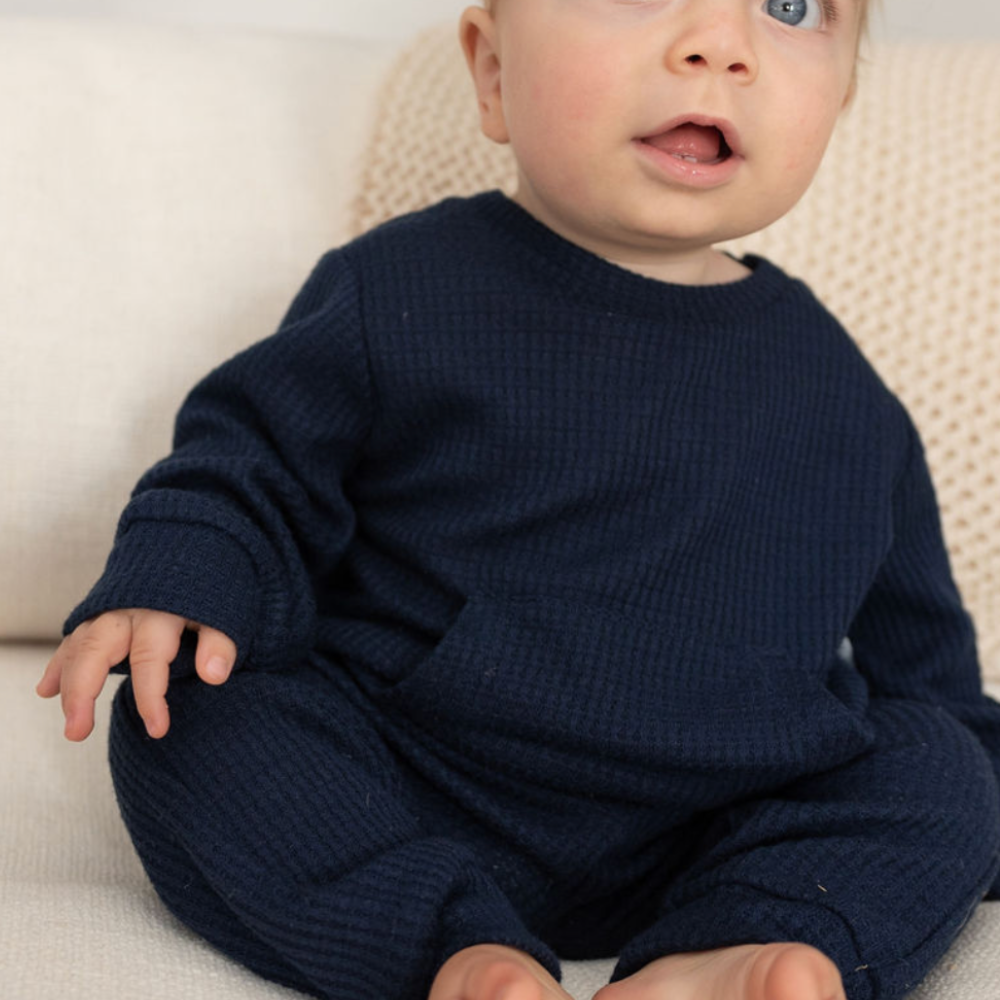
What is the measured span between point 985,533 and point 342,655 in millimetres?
552

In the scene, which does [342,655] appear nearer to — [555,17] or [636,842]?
[636,842]

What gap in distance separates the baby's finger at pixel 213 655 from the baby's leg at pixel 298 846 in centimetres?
3

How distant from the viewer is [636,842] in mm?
906

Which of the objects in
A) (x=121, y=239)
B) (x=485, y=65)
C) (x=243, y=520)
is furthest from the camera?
(x=121, y=239)

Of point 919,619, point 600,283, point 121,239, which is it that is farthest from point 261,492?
point 919,619

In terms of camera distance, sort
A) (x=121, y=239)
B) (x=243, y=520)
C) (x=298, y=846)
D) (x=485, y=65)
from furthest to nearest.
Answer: (x=121, y=239), (x=485, y=65), (x=243, y=520), (x=298, y=846)

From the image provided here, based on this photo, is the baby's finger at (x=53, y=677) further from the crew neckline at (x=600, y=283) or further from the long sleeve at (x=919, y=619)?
the long sleeve at (x=919, y=619)

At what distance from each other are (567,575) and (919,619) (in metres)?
0.31

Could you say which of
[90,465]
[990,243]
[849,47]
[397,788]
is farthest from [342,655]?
[990,243]

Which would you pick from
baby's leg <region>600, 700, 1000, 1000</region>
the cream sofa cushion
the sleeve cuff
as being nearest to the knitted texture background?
the cream sofa cushion

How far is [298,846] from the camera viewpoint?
30.2 inches

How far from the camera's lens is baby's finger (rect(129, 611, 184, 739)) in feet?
2.56

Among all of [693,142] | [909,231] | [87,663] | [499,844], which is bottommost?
[499,844]

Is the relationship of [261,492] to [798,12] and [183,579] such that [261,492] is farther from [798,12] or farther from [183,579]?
[798,12]
